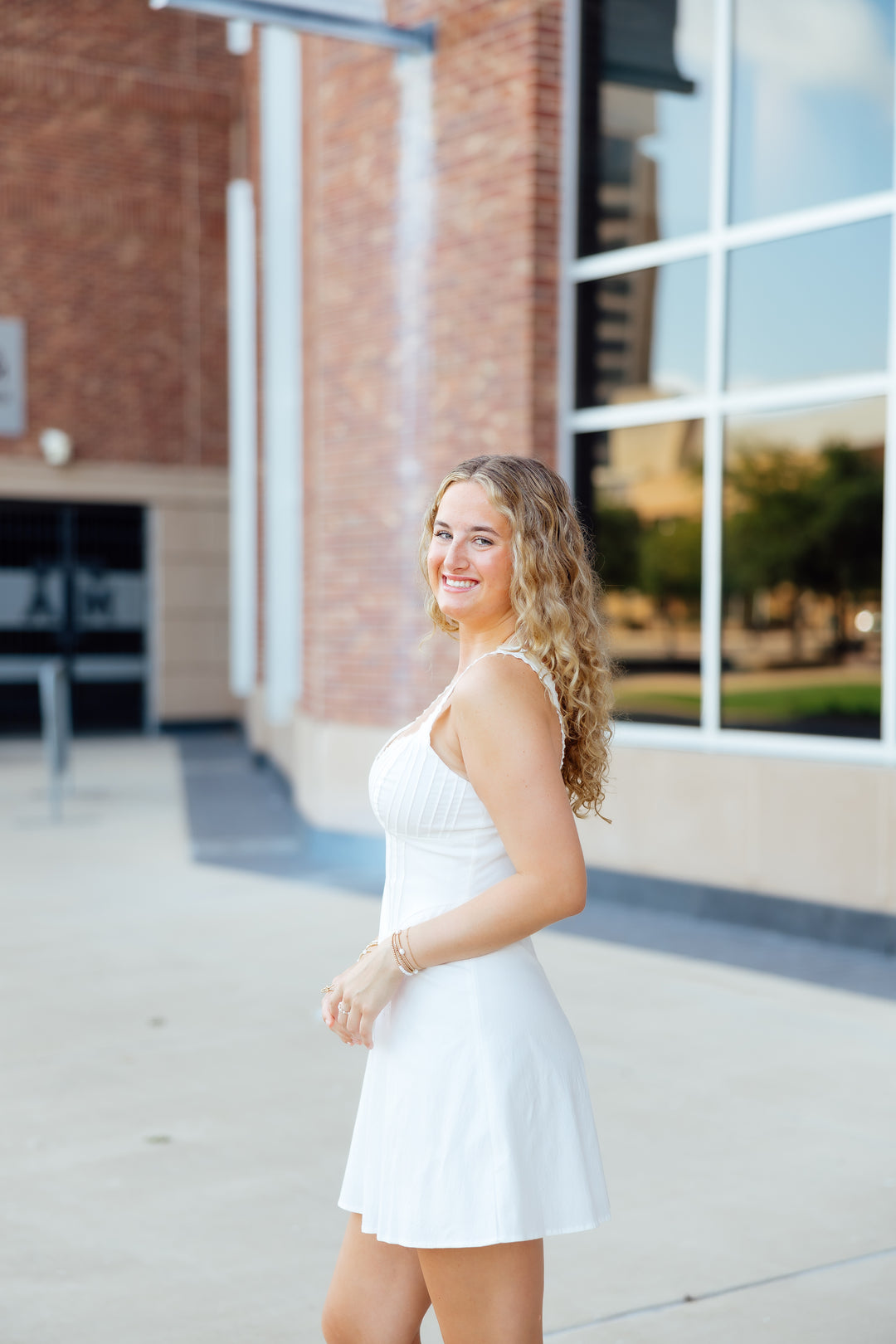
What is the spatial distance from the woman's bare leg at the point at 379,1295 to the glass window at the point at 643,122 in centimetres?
691

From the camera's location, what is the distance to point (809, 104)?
300 inches

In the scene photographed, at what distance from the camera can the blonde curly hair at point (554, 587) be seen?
2105 millimetres

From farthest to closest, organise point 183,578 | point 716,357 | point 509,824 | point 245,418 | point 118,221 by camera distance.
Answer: point 183,578 < point 118,221 < point 245,418 < point 716,357 < point 509,824

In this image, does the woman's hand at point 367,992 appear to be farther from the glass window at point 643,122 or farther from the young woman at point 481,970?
the glass window at point 643,122

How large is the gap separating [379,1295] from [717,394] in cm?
637

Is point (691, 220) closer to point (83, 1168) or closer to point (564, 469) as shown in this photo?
point (564, 469)

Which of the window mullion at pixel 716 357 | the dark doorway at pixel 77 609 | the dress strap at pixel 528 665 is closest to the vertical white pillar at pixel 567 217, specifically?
the window mullion at pixel 716 357

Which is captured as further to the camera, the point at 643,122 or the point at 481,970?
the point at 643,122

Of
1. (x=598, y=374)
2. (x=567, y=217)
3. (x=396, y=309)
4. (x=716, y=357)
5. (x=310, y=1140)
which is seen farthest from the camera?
(x=396, y=309)

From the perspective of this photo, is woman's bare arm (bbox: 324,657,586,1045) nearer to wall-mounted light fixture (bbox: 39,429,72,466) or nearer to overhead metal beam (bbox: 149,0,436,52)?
overhead metal beam (bbox: 149,0,436,52)

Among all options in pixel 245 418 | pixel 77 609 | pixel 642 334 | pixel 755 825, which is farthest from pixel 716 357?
pixel 77 609

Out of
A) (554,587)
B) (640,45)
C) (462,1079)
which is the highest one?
(640,45)

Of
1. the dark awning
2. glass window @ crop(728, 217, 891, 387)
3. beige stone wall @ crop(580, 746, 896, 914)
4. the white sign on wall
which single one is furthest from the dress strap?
the white sign on wall

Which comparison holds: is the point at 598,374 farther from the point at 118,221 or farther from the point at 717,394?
the point at 118,221
